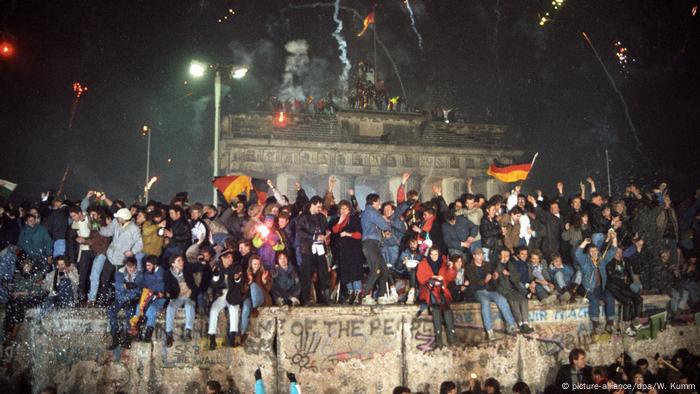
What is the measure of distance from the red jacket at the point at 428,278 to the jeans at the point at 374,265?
72 cm

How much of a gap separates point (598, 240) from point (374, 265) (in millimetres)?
5713

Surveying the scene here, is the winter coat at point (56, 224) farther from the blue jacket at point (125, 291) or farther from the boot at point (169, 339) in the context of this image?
the boot at point (169, 339)

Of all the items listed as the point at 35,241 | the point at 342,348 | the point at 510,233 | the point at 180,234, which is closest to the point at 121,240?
the point at 180,234

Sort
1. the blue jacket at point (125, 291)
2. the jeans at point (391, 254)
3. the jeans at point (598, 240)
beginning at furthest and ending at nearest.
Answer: the jeans at point (598, 240) → the jeans at point (391, 254) → the blue jacket at point (125, 291)

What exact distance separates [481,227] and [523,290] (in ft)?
5.79

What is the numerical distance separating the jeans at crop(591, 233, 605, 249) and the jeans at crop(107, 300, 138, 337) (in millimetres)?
10242

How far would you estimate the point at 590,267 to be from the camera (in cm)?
1137

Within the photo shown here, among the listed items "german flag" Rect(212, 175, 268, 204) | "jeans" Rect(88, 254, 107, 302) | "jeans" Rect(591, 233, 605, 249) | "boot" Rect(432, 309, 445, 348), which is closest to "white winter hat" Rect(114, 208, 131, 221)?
"jeans" Rect(88, 254, 107, 302)

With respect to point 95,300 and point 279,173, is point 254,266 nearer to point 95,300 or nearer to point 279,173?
point 95,300

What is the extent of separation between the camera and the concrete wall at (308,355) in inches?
360

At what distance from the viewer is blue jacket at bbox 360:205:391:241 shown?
34.7ft

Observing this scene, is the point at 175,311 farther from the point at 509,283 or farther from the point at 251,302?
the point at 509,283

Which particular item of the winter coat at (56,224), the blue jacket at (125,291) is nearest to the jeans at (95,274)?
the blue jacket at (125,291)

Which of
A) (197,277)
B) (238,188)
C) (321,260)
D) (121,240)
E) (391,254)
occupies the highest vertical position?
(238,188)
